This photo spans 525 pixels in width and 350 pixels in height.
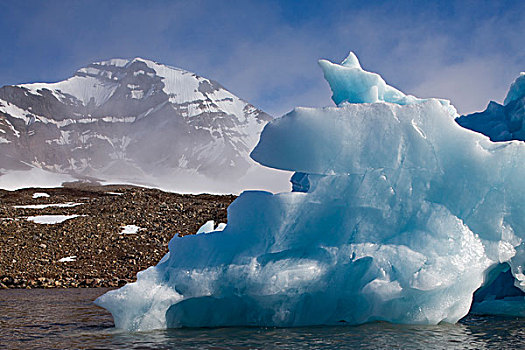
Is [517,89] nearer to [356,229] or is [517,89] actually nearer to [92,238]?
[356,229]

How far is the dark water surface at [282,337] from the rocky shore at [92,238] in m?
14.2

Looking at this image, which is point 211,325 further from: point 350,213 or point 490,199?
point 490,199

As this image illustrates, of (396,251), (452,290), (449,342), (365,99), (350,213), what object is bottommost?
(449,342)

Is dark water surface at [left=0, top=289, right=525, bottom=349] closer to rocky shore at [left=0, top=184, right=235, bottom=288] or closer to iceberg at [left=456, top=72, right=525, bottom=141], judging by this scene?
iceberg at [left=456, top=72, right=525, bottom=141]

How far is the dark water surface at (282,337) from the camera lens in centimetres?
604

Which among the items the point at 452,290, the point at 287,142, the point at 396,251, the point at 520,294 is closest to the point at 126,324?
the point at 287,142

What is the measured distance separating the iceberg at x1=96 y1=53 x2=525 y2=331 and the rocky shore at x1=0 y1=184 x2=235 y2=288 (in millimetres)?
14687

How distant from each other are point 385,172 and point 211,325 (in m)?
3.59

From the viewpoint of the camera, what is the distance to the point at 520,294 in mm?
9602

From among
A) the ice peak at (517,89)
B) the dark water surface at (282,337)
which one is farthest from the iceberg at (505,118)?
the dark water surface at (282,337)

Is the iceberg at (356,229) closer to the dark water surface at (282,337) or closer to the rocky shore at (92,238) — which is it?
the dark water surface at (282,337)

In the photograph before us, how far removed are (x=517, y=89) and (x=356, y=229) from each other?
20.2ft

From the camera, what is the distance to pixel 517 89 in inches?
444

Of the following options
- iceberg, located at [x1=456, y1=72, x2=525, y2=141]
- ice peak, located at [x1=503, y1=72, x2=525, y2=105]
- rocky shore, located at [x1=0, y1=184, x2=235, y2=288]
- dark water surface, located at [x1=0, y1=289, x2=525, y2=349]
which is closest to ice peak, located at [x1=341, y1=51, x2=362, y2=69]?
iceberg, located at [x1=456, y1=72, x2=525, y2=141]
